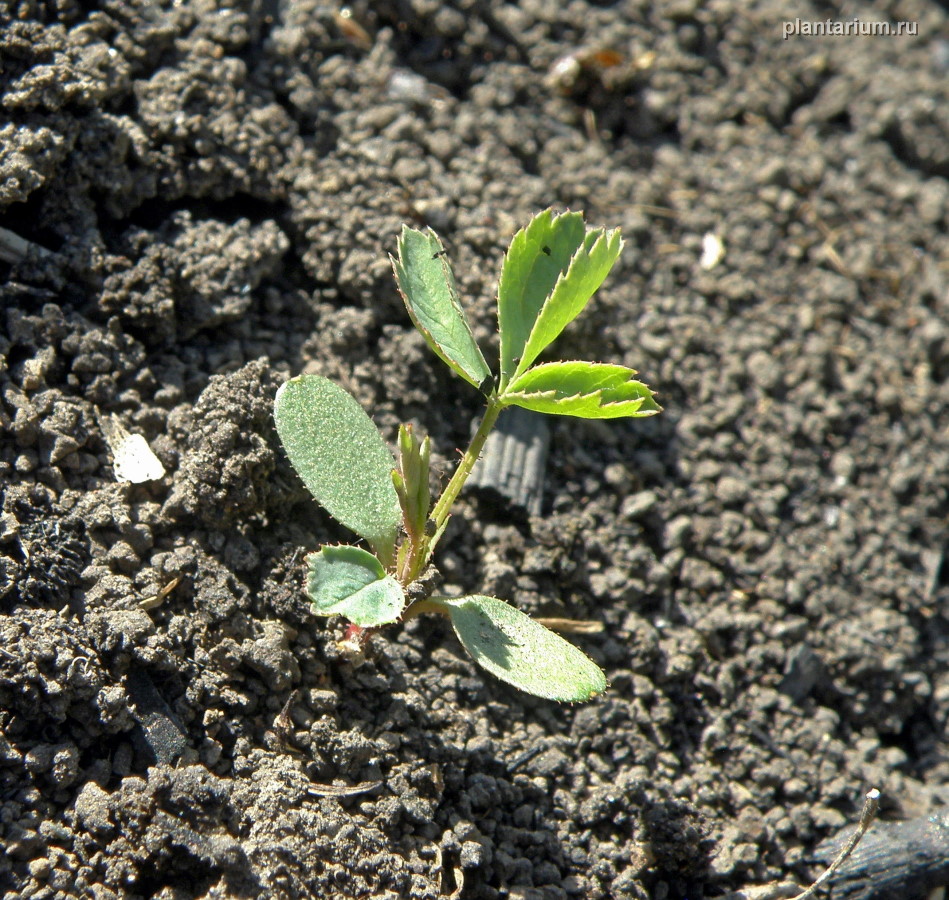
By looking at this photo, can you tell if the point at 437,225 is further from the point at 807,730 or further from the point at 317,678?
the point at 807,730

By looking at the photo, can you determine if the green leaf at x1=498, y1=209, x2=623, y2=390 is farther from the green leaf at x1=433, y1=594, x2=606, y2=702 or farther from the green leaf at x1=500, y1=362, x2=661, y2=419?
the green leaf at x1=433, y1=594, x2=606, y2=702

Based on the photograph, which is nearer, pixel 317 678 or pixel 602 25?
pixel 317 678

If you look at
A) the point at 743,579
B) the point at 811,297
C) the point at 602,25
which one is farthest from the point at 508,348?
the point at 602,25

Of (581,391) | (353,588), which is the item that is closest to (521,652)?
(353,588)

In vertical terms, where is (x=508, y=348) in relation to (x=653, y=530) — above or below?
Answer: above

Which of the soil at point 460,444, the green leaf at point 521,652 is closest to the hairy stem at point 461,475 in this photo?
the green leaf at point 521,652

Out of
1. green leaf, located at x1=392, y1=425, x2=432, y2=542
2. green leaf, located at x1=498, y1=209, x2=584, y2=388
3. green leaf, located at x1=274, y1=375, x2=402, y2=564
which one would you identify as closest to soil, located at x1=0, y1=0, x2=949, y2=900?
green leaf, located at x1=274, y1=375, x2=402, y2=564

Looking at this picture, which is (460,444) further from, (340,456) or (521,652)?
(521,652)

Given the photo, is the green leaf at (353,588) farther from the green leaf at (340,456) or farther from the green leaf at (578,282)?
the green leaf at (578,282)
